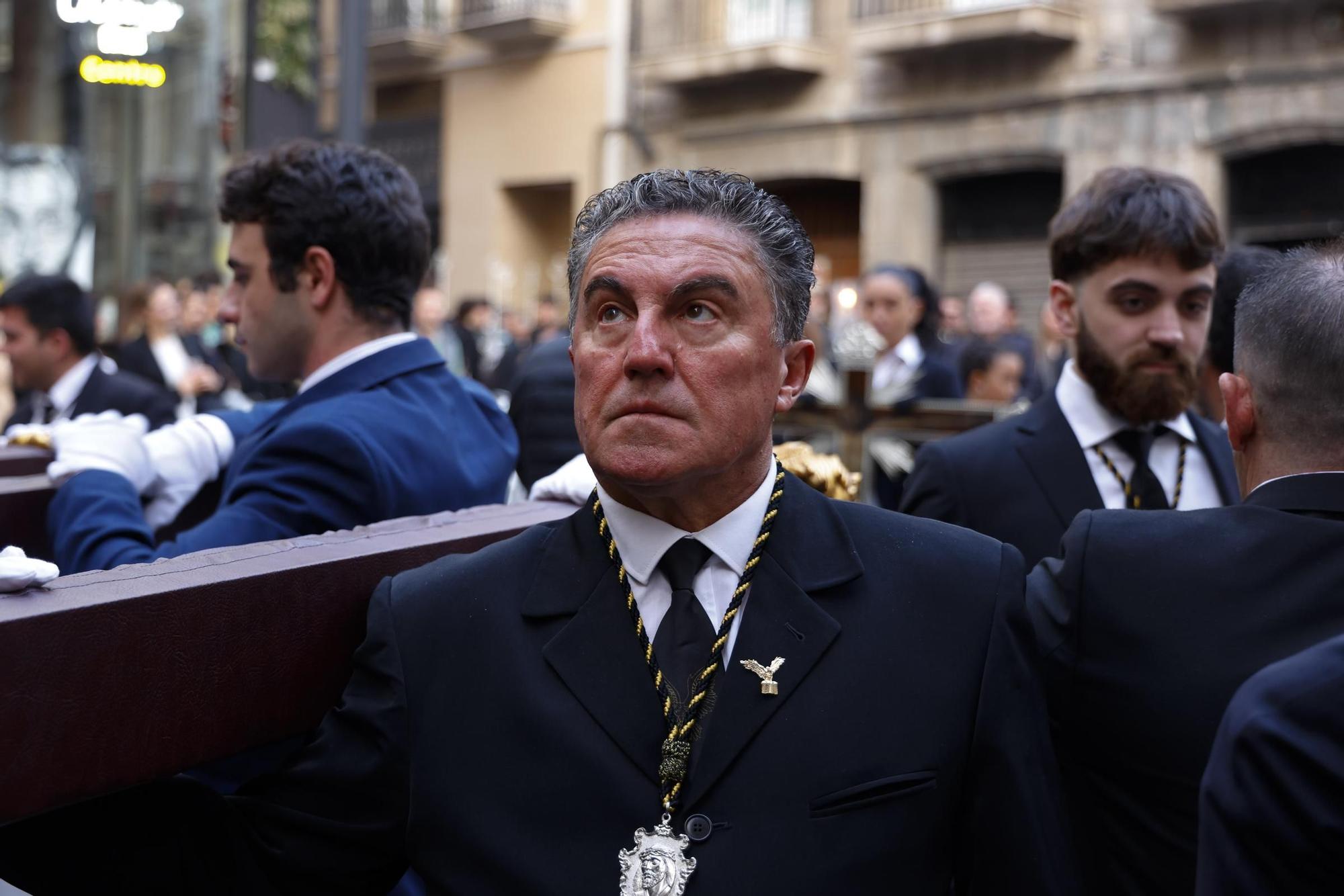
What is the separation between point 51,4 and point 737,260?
1415 cm

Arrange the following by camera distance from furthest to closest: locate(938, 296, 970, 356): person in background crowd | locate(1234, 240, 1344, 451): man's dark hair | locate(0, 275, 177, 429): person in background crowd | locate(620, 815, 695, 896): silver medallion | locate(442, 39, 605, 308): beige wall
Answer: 1. locate(442, 39, 605, 308): beige wall
2. locate(938, 296, 970, 356): person in background crowd
3. locate(0, 275, 177, 429): person in background crowd
4. locate(1234, 240, 1344, 451): man's dark hair
5. locate(620, 815, 695, 896): silver medallion

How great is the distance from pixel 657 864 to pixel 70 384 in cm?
563

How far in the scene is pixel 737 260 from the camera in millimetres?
2369

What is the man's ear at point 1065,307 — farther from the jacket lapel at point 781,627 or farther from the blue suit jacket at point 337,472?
the jacket lapel at point 781,627

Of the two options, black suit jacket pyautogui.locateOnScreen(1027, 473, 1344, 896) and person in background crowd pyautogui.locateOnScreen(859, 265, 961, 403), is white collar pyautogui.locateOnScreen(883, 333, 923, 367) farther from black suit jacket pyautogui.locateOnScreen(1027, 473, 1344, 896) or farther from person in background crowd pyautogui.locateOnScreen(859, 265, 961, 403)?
black suit jacket pyautogui.locateOnScreen(1027, 473, 1344, 896)

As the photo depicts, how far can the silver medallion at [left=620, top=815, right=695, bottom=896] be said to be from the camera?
82.4 inches

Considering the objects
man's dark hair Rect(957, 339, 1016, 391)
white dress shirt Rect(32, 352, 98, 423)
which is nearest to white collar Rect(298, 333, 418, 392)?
white dress shirt Rect(32, 352, 98, 423)

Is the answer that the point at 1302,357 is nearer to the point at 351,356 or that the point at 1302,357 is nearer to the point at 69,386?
the point at 351,356

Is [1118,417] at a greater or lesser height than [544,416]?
greater

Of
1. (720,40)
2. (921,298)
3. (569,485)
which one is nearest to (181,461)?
(569,485)

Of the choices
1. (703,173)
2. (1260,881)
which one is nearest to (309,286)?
(703,173)

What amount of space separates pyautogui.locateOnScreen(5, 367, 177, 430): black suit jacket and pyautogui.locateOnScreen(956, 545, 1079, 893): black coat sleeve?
5.26 m

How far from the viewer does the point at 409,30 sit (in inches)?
949

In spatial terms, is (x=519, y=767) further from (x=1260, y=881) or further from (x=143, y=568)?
(x=1260, y=881)
